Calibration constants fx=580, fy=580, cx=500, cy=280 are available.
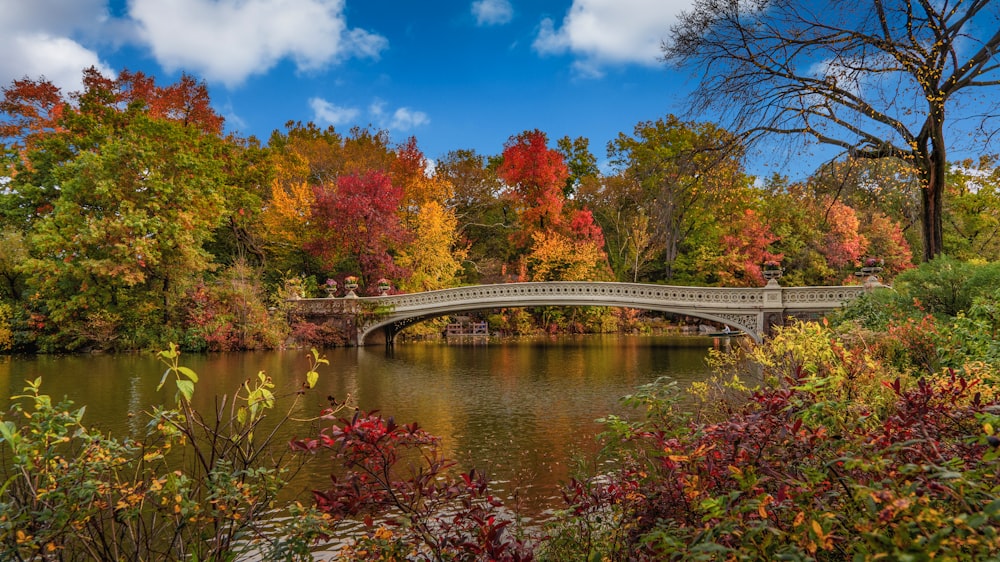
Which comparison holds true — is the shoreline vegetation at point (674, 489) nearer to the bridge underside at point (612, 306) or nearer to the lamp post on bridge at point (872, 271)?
the bridge underside at point (612, 306)

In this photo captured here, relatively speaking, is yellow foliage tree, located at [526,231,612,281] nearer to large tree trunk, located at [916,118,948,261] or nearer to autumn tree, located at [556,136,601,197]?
autumn tree, located at [556,136,601,197]

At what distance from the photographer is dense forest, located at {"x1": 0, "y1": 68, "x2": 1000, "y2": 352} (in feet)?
57.9

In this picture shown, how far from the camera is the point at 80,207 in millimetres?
18297

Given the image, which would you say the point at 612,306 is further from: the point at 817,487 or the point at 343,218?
the point at 817,487

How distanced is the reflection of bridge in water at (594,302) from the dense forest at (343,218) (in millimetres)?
2133

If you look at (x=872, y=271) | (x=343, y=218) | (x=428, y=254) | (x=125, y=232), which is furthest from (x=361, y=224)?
(x=872, y=271)

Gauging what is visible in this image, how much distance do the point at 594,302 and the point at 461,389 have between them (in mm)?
10277

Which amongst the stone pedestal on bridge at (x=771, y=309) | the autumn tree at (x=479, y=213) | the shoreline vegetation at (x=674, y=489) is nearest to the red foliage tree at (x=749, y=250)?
the stone pedestal on bridge at (x=771, y=309)

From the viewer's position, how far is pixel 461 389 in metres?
11.7

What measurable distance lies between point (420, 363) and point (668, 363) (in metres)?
7.06

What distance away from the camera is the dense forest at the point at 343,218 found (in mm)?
17656

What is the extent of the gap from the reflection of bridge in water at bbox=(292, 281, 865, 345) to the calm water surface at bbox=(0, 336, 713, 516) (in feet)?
5.34

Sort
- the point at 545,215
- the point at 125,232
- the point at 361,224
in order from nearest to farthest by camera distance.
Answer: the point at 125,232, the point at 361,224, the point at 545,215

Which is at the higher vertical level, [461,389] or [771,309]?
[771,309]
